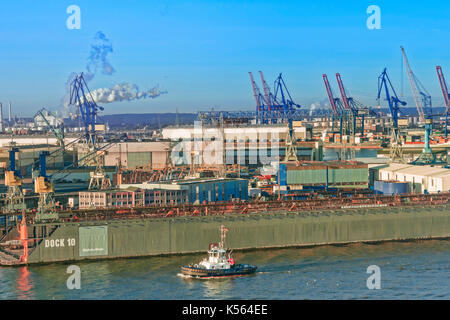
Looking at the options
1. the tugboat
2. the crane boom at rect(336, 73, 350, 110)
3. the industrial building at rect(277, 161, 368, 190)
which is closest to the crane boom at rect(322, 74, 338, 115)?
the crane boom at rect(336, 73, 350, 110)

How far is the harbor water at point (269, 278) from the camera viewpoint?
28625mm

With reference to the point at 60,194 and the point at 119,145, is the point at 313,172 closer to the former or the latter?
the point at 60,194

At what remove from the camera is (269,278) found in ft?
102

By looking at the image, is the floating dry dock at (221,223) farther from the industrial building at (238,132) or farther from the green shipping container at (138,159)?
the industrial building at (238,132)

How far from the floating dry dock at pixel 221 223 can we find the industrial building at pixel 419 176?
4.58m

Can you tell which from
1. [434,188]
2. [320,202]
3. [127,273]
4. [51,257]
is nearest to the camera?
[127,273]

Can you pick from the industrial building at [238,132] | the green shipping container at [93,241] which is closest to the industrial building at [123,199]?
the green shipping container at [93,241]

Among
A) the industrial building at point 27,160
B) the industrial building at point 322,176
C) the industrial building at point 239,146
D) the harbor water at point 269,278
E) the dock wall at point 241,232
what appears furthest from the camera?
the industrial building at point 239,146

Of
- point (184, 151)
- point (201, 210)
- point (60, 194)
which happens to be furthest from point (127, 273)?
point (184, 151)

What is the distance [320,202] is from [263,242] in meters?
5.60

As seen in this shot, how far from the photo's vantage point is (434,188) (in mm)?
50156

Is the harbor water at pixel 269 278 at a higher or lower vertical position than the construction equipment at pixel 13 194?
lower

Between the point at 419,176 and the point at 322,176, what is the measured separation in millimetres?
6865
